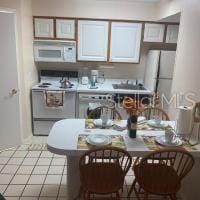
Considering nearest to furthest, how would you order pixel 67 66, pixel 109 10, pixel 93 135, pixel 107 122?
pixel 93 135, pixel 107 122, pixel 109 10, pixel 67 66

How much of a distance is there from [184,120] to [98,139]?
87 centimetres

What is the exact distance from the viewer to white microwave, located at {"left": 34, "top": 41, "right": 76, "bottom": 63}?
373 cm

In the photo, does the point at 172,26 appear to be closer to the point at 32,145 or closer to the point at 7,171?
the point at 32,145

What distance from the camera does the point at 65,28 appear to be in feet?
12.1

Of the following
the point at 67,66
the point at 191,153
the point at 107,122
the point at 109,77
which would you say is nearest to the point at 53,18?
the point at 67,66

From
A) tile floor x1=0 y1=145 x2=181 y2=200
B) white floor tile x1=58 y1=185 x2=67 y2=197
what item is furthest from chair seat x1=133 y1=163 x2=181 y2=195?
white floor tile x1=58 y1=185 x2=67 y2=197

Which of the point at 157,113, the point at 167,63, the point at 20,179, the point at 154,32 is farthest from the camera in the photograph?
the point at 154,32

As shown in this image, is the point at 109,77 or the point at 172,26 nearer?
the point at 172,26

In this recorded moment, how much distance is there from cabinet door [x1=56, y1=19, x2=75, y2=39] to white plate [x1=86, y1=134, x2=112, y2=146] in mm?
2241

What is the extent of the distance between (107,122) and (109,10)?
2.30 meters

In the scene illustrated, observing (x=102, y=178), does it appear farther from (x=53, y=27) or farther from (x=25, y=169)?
(x=53, y=27)

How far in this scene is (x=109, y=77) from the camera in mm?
4285

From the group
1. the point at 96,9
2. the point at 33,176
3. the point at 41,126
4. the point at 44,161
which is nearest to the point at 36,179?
the point at 33,176

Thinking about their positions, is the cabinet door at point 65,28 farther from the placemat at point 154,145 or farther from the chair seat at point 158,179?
the chair seat at point 158,179
